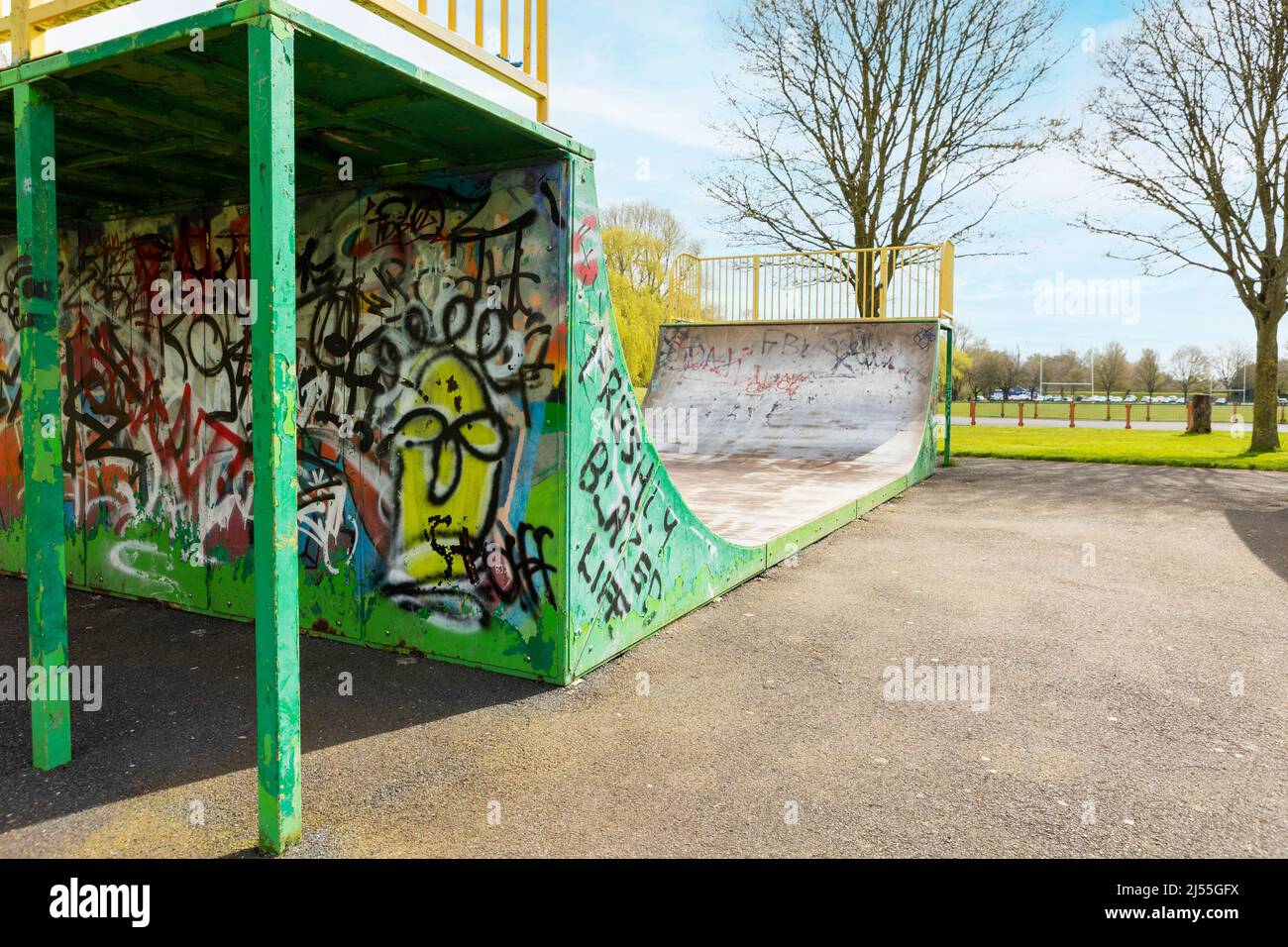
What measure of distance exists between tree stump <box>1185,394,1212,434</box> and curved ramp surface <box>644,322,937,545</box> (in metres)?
13.7

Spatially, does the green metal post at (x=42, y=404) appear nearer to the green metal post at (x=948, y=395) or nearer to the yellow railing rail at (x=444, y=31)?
the yellow railing rail at (x=444, y=31)

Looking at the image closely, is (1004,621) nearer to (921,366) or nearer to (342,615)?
(342,615)

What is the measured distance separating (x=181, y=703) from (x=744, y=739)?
2.87 metres

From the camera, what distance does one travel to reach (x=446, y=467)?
5.05 meters

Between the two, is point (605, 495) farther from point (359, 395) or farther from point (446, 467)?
point (359, 395)

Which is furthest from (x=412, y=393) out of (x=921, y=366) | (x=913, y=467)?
(x=921, y=366)

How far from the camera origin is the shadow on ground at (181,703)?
363 cm

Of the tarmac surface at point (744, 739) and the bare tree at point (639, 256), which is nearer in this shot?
the tarmac surface at point (744, 739)

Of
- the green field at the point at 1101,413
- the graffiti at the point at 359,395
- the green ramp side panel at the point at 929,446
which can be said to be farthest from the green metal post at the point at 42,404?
the green field at the point at 1101,413

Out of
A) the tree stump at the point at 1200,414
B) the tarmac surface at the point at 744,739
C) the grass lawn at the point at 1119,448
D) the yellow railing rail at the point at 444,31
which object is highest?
the yellow railing rail at the point at 444,31

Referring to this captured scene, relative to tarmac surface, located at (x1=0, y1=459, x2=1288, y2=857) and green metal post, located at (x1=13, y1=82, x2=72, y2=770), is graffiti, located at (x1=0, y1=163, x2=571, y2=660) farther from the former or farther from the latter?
tarmac surface, located at (x1=0, y1=459, x2=1288, y2=857)

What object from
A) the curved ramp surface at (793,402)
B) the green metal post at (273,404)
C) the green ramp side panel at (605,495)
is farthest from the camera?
the curved ramp surface at (793,402)

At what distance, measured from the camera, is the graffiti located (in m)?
4.78
